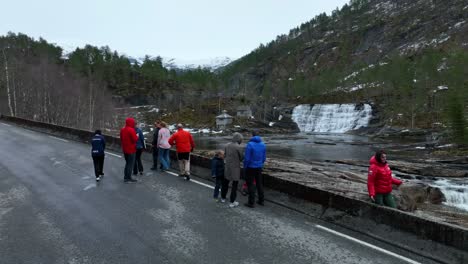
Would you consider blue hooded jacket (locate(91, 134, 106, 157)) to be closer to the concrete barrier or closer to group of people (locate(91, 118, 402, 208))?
group of people (locate(91, 118, 402, 208))

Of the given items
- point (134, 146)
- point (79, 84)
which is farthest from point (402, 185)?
point (79, 84)

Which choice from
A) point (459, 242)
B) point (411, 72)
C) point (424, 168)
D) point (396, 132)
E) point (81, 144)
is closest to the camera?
point (459, 242)

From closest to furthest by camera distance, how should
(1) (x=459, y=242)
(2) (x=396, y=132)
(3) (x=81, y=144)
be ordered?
(1) (x=459, y=242)
(3) (x=81, y=144)
(2) (x=396, y=132)

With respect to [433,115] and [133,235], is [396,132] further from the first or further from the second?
[133,235]

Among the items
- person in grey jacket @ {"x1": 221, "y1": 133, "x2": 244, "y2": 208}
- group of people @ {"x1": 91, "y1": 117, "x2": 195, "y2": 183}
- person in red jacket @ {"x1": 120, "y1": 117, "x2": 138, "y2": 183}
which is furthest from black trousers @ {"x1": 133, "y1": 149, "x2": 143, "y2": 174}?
person in grey jacket @ {"x1": 221, "y1": 133, "x2": 244, "y2": 208}

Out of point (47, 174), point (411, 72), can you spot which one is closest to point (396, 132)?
point (411, 72)

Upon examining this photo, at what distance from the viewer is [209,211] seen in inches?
378

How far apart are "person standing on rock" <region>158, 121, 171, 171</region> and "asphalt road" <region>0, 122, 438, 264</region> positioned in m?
1.91

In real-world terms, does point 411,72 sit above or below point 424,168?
above

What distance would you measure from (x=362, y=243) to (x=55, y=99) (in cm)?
6514

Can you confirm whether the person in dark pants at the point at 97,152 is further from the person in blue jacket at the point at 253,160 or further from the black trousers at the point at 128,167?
the person in blue jacket at the point at 253,160

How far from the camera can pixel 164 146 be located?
1475 cm

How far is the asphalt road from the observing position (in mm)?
6758

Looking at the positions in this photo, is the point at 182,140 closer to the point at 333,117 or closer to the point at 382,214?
the point at 382,214
